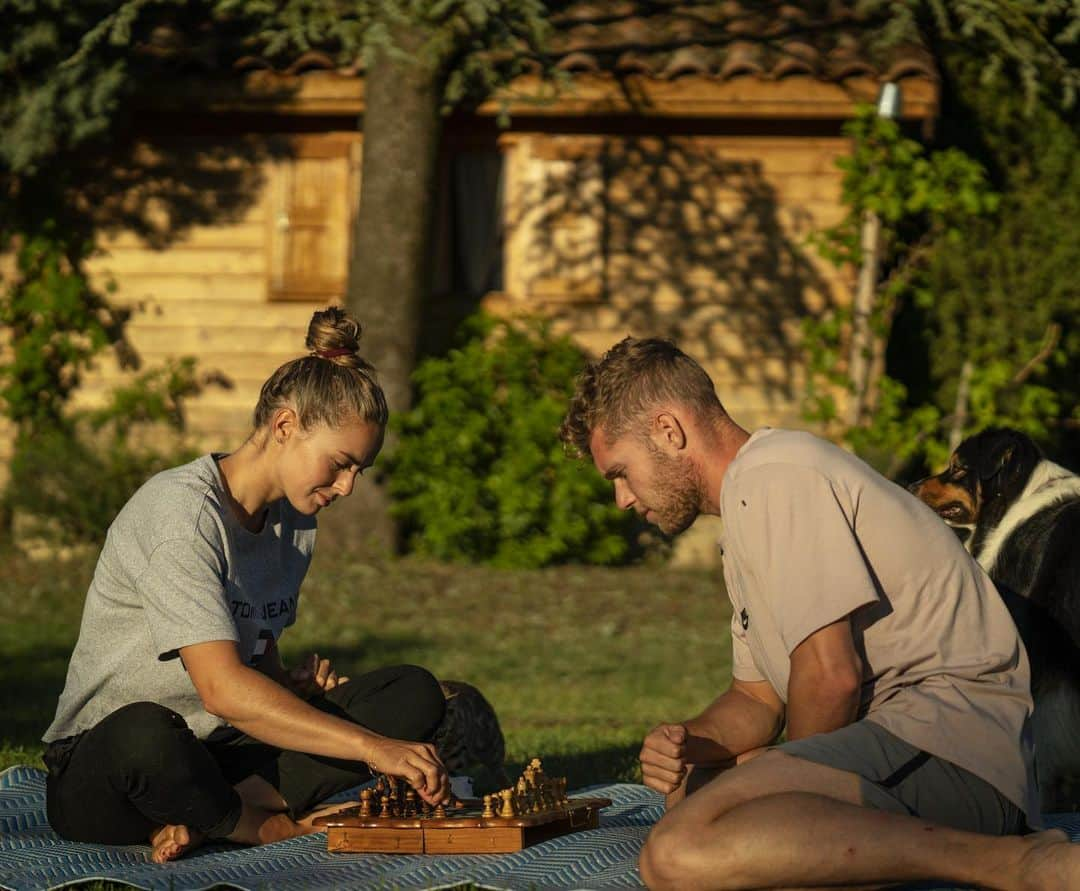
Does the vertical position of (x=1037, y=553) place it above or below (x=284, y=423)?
below

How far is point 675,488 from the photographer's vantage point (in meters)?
4.26

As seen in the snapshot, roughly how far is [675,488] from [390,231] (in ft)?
31.9

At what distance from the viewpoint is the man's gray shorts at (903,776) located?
396 cm

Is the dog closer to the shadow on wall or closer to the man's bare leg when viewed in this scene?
the man's bare leg

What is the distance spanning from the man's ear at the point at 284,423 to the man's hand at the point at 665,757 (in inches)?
51.9

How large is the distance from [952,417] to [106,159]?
759 centimetres

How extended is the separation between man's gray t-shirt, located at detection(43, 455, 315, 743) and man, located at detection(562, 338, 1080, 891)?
3.67 feet

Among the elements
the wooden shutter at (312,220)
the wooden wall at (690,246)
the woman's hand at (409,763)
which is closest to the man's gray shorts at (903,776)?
the woman's hand at (409,763)

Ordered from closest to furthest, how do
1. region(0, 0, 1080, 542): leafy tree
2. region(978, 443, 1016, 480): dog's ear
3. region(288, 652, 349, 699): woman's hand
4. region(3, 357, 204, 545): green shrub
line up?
region(288, 652, 349, 699): woman's hand, region(978, 443, 1016, 480): dog's ear, region(0, 0, 1080, 542): leafy tree, region(3, 357, 204, 545): green shrub

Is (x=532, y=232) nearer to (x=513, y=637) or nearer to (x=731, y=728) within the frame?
(x=513, y=637)

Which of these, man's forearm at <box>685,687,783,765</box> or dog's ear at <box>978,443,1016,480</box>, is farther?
dog's ear at <box>978,443,1016,480</box>

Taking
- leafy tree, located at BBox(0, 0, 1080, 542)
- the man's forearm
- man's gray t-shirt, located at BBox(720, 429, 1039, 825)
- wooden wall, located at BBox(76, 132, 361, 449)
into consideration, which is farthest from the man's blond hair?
wooden wall, located at BBox(76, 132, 361, 449)

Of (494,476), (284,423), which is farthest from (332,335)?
(494,476)

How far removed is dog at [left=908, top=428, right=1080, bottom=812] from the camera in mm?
5922
